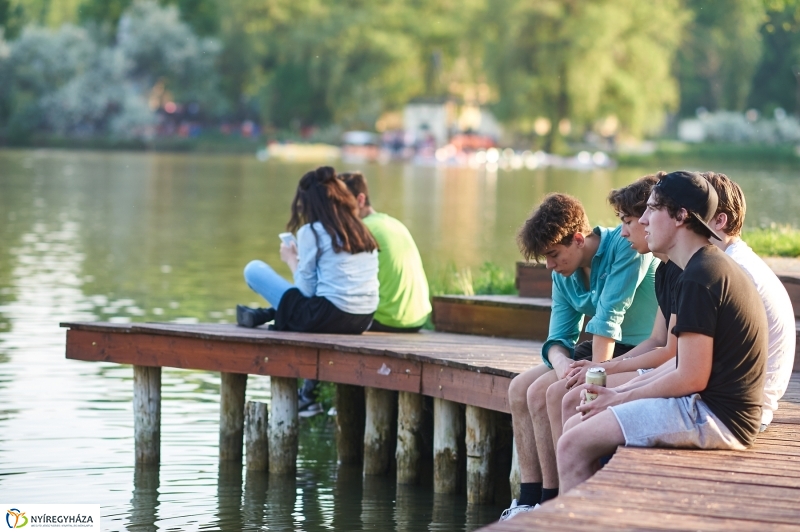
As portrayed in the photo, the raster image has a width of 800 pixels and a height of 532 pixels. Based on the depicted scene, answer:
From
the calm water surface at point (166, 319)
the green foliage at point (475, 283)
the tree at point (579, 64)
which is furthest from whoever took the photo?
the tree at point (579, 64)

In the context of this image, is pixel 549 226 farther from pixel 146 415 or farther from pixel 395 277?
pixel 146 415

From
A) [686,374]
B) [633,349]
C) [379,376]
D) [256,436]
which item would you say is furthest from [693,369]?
[256,436]

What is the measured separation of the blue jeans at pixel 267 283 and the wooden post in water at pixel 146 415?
2.69 ft

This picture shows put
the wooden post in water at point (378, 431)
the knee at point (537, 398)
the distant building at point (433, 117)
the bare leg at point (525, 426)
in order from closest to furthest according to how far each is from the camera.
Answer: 1. the knee at point (537, 398)
2. the bare leg at point (525, 426)
3. the wooden post in water at point (378, 431)
4. the distant building at point (433, 117)

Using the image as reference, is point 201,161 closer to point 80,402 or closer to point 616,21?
point 616,21

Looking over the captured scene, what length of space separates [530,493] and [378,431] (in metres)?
2.55

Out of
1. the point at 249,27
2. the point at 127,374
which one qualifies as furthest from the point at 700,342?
the point at 249,27

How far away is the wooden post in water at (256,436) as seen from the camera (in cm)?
873

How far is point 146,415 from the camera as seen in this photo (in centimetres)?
888

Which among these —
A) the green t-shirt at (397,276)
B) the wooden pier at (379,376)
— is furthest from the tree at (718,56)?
the wooden pier at (379,376)

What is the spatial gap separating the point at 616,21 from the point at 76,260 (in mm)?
44816

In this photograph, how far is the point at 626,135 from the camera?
6662cm

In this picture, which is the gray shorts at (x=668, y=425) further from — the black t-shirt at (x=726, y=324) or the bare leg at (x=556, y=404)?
the bare leg at (x=556, y=404)

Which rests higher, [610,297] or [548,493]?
[610,297]
